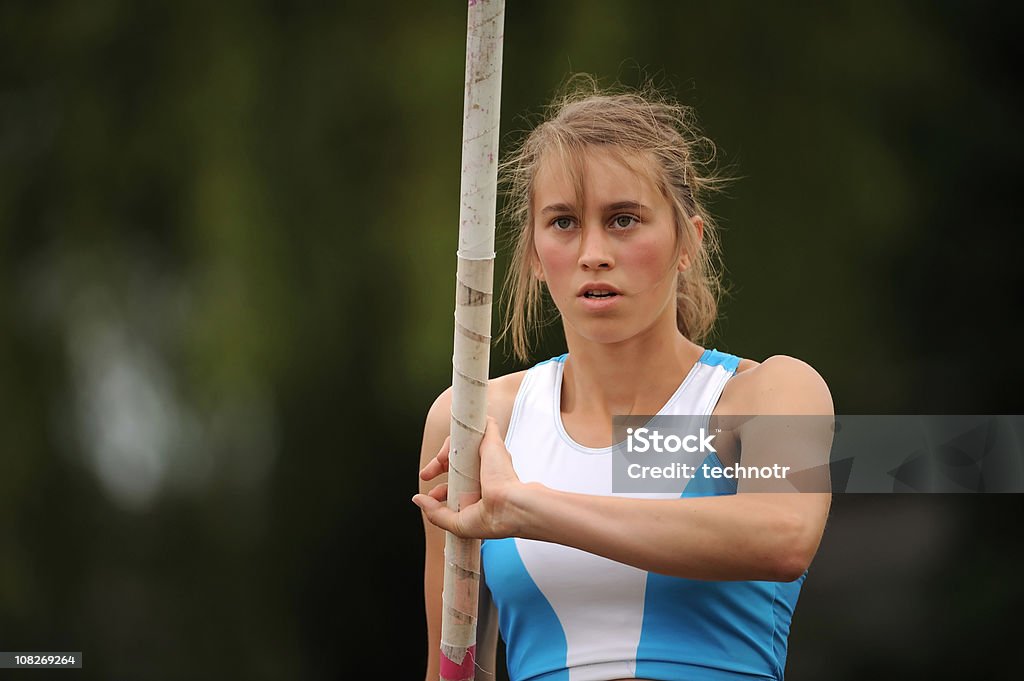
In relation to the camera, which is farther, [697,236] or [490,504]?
[697,236]

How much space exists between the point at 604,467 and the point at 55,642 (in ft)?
5.40

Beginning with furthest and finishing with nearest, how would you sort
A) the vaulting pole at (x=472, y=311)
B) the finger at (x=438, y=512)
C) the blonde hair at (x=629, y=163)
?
the blonde hair at (x=629, y=163) → the finger at (x=438, y=512) → the vaulting pole at (x=472, y=311)

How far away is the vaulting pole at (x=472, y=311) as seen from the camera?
1.06 meters

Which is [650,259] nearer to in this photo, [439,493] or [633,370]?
[633,370]

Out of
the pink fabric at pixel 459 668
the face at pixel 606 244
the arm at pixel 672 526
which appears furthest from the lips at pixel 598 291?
the pink fabric at pixel 459 668

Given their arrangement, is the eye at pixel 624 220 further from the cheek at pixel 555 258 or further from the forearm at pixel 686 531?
the forearm at pixel 686 531

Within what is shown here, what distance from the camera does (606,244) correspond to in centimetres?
124

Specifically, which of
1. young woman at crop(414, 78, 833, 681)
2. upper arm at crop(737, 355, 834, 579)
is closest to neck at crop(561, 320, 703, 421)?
young woman at crop(414, 78, 833, 681)

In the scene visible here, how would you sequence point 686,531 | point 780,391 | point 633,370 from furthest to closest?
point 633,370, point 780,391, point 686,531

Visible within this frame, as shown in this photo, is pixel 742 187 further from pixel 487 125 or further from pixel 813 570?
pixel 487 125

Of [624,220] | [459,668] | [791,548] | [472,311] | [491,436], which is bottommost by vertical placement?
[459,668]

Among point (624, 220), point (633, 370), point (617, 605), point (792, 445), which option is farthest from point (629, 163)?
point (617, 605)

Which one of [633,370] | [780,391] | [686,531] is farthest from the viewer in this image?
[633,370]

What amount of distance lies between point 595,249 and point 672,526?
311 millimetres
